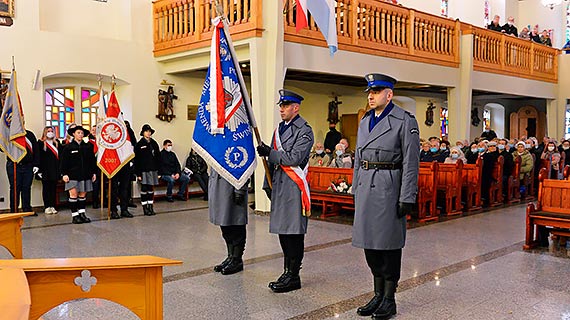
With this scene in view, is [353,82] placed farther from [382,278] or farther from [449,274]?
[382,278]

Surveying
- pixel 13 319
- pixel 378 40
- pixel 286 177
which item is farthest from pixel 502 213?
pixel 13 319

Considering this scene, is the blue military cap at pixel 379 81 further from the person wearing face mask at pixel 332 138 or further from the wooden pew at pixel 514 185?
the person wearing face mask at pixel 332 138

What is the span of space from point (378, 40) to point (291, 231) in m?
7.40

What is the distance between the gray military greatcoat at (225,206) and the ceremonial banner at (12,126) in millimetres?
5200

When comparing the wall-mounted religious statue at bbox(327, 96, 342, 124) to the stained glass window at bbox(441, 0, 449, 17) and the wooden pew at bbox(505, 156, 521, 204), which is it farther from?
the stained glass window at bbox(441, 0, 449, 17)

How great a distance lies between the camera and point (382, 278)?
13.1 ft

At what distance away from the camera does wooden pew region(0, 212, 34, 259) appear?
3.73 m

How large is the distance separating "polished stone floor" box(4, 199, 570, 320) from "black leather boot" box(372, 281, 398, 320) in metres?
0.13

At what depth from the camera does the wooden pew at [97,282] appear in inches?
99.4

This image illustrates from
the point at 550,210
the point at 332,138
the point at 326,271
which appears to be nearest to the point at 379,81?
the point at 326,271

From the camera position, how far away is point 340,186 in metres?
8.96

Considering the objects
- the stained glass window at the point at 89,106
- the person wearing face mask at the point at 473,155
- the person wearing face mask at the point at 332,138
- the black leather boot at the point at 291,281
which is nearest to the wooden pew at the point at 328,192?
the person wearing face mask at the point at 473,155

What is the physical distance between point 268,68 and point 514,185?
6.00 metres

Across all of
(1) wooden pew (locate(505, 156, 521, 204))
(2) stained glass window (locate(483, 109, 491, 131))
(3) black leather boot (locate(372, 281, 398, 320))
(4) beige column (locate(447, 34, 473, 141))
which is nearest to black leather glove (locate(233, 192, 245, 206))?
(3) black leather boot (locate(372, 281, 398, 320))
